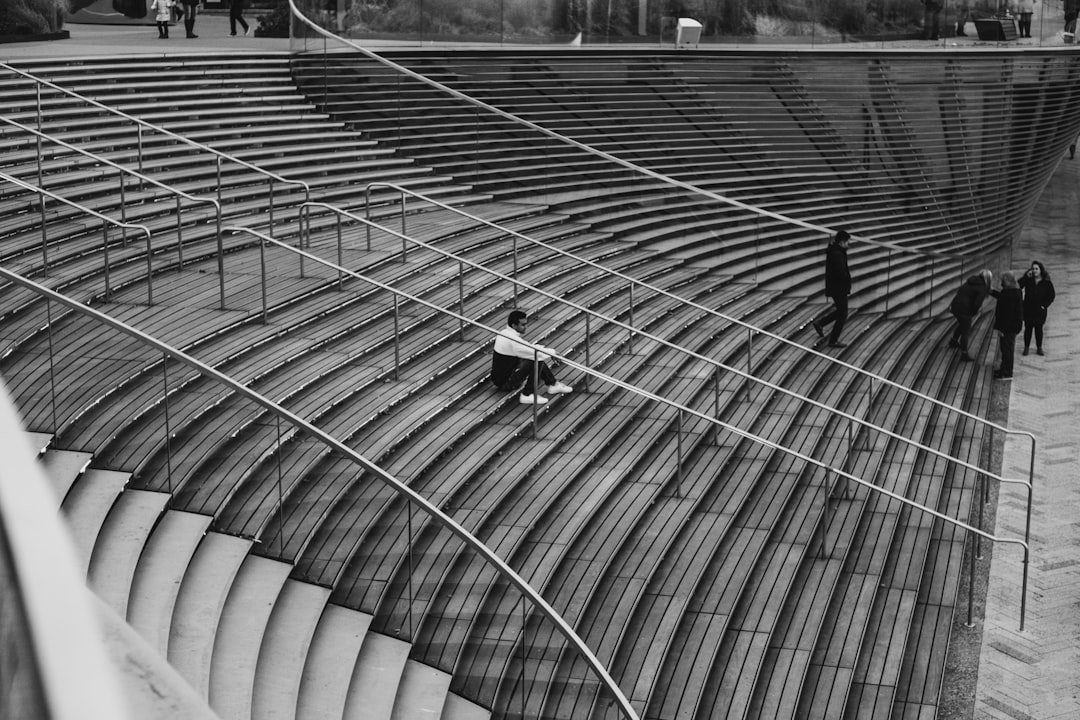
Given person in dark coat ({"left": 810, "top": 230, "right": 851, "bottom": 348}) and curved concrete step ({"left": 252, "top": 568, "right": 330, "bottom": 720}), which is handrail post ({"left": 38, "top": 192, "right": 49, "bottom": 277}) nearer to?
curved concrete step ({"left": 252, "top": 568, "right": 330, "bottom": 720})

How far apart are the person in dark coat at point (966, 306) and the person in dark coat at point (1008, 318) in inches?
10.0

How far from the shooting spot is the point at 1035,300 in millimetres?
17844

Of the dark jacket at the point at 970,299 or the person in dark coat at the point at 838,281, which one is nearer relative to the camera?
the person in dark coat at the point at 838,281

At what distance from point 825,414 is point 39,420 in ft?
24.3

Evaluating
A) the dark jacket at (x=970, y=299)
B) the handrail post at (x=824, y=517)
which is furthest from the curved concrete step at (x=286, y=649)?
the dark jacket at (x=970, y=299)

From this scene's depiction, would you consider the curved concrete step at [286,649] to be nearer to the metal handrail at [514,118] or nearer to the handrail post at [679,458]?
the handrail post at [679,458]

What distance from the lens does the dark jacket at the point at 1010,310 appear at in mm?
15922

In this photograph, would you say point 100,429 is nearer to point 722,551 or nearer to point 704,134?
point 722,551

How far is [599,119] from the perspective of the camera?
777 inches

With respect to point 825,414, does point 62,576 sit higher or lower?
higher

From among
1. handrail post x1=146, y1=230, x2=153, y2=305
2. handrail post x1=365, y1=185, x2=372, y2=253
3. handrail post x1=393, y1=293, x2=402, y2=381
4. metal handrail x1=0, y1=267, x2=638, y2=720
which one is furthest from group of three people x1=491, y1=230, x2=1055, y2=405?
metal handrail x1=0, y1=267, x2=638, y2=720

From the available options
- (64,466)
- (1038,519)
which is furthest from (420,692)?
(1038,519)

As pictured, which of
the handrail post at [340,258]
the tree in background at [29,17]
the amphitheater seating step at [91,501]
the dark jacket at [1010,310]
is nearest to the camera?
the amphitheater seating step at [91,501]

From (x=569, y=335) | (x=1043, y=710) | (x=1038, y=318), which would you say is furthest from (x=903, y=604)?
(x=1038, y=318)
